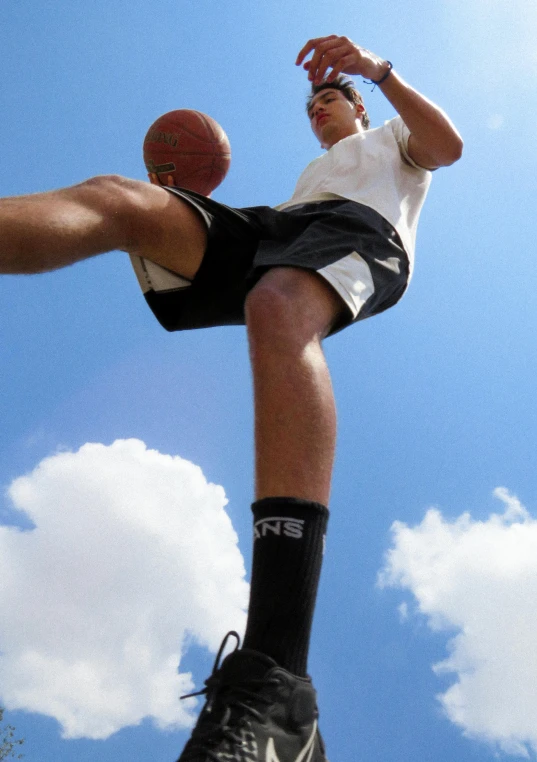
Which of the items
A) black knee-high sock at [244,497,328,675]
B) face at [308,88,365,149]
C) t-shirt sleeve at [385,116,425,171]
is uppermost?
face at [308,88,365,149]

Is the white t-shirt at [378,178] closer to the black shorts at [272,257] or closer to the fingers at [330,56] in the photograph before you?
the black shorts at [272,257]

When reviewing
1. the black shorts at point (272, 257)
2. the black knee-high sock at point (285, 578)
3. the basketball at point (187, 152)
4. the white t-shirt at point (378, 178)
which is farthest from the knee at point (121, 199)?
the basketball at point (187, 152)

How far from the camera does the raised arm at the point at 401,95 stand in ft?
8.57

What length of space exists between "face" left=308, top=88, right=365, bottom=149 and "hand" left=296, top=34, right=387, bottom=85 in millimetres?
1254

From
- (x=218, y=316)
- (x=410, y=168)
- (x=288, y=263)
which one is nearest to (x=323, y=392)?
(x=288, y=263)

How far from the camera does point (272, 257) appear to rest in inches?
98.0

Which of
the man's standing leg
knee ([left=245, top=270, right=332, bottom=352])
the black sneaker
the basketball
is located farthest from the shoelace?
the basketball

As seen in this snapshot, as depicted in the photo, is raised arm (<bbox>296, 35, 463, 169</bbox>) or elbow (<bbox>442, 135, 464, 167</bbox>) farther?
elbow (<bbox>442, 135, 464, 167</bbox>)

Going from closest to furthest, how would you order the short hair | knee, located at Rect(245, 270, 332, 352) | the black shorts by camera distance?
knee, located at Rect(245, 270, 332, 352) < the black shorts < the short hair

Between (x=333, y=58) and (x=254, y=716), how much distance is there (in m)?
2.13

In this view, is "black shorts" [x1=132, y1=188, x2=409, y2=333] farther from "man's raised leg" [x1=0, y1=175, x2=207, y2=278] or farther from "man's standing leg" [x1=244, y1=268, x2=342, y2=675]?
"man's standing leg" [x1=244, y1=268, x2=342, y2=675]

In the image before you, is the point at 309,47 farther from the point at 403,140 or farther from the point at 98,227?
the point at 98,227

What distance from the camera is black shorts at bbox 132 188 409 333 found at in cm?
245

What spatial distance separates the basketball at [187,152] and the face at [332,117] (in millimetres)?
521
